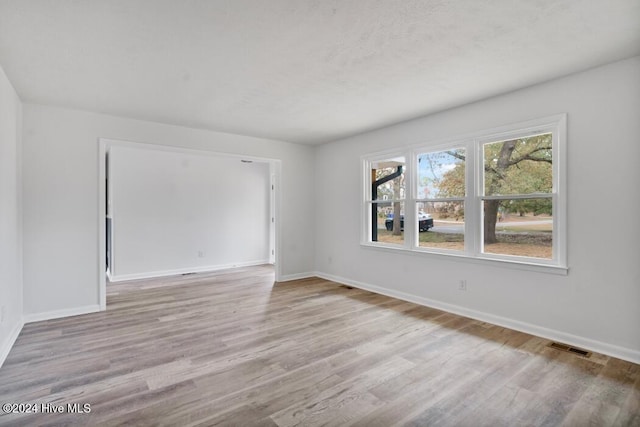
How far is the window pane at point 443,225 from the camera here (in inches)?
157

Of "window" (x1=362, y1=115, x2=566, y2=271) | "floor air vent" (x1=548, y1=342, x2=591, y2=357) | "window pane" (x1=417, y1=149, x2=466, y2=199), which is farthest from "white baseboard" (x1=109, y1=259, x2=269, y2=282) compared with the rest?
"floor air vent" (x1=548, y1=342, x2=591, y2=357)

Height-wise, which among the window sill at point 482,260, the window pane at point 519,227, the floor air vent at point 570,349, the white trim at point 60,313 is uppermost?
the window pane at point 519,227

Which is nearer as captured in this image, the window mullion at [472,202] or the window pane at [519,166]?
the window pane at [519,166]

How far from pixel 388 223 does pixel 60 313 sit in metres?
4.45

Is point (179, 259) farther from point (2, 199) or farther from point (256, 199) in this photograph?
point (2, 199)

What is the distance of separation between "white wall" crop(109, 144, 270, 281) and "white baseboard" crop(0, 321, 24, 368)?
2.61m

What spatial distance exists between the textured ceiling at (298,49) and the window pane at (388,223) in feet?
5.18

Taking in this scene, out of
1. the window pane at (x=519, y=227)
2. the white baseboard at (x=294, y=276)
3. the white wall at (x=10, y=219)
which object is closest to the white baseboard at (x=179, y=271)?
the white baseboard at (x=294, y=276)

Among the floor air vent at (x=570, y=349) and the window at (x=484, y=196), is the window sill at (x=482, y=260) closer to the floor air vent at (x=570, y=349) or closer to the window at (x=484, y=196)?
the window at (x=484, y=196)

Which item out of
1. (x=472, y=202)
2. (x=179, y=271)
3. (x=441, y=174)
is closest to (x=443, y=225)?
(x=472, y=202)

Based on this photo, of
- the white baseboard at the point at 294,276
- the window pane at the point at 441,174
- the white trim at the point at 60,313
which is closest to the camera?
the white trim at the point at 60,313

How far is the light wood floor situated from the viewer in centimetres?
197

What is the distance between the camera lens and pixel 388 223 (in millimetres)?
4938

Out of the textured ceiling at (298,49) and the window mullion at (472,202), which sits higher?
the textured ceiling at (298,49)
